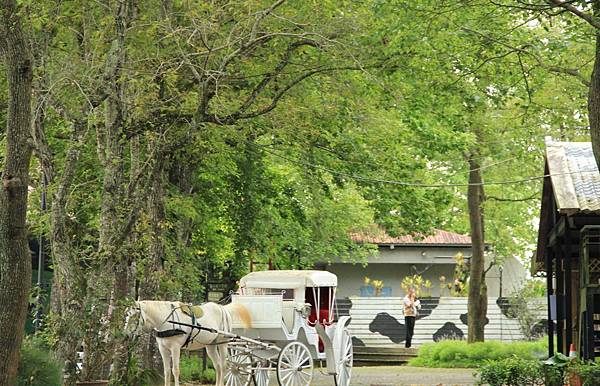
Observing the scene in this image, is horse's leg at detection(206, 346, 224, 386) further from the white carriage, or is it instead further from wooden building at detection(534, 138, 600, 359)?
wooden building at detection(534, 138, 600, 359)

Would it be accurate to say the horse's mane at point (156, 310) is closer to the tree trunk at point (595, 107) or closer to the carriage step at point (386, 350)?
the tree trunk at point (595, 107)

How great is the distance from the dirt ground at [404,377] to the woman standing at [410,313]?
5.68 meters

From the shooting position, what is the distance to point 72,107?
20672mm

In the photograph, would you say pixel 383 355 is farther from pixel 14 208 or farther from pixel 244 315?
pixel 14 208

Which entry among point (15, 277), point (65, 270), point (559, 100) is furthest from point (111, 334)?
point (559, 100)

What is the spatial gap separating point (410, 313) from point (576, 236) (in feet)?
60.7

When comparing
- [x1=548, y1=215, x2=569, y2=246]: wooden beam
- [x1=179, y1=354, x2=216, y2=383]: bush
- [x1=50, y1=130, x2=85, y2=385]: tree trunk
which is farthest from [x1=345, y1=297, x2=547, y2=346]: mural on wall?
[x1=50, y1=130, x2=85, y2=385]: tree trunk

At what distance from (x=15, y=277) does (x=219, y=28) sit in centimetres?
771

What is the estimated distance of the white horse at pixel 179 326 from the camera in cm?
1945

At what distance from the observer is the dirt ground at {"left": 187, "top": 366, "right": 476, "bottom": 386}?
26.8 metres

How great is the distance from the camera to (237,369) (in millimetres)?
22719

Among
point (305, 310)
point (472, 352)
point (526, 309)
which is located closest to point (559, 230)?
point (305, 310)

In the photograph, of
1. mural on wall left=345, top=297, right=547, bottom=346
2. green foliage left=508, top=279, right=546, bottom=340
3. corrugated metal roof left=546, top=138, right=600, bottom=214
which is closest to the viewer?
corrugated metal roof left=546, top=138, right=600, bottom=214

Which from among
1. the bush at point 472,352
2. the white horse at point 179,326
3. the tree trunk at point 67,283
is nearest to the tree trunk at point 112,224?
the tree trunk at point 67,283
